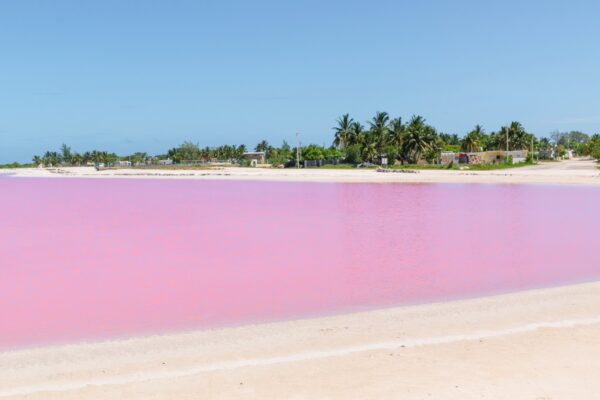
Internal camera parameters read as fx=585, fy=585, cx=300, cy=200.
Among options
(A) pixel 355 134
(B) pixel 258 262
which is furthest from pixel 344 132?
(B) pixel 258 262

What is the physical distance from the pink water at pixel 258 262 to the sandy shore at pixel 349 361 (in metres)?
1.19

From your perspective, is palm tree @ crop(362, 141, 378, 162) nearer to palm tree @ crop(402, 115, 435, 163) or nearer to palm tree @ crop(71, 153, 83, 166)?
palm tree @ crop(402, 115, 435, 163)

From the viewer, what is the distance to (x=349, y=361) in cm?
645

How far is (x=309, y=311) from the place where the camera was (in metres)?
9.46

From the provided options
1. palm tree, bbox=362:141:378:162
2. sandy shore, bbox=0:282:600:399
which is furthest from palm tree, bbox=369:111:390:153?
sandy shore, bbox=0:282:600:399

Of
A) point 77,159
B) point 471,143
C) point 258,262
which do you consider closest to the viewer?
point 258,262

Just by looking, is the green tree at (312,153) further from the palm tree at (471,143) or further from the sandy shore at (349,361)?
the sandy shore at (349,361)

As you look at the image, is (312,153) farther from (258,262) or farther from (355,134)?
(258,262)

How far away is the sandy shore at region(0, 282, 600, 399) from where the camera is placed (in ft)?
18.2

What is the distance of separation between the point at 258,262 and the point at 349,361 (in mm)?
8106

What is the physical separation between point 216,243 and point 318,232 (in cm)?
408

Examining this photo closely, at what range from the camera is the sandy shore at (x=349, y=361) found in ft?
18.2

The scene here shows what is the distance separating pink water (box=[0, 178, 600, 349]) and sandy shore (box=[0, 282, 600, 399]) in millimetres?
1186

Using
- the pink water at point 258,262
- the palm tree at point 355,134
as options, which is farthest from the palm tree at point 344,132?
the pink water at point 258,262
